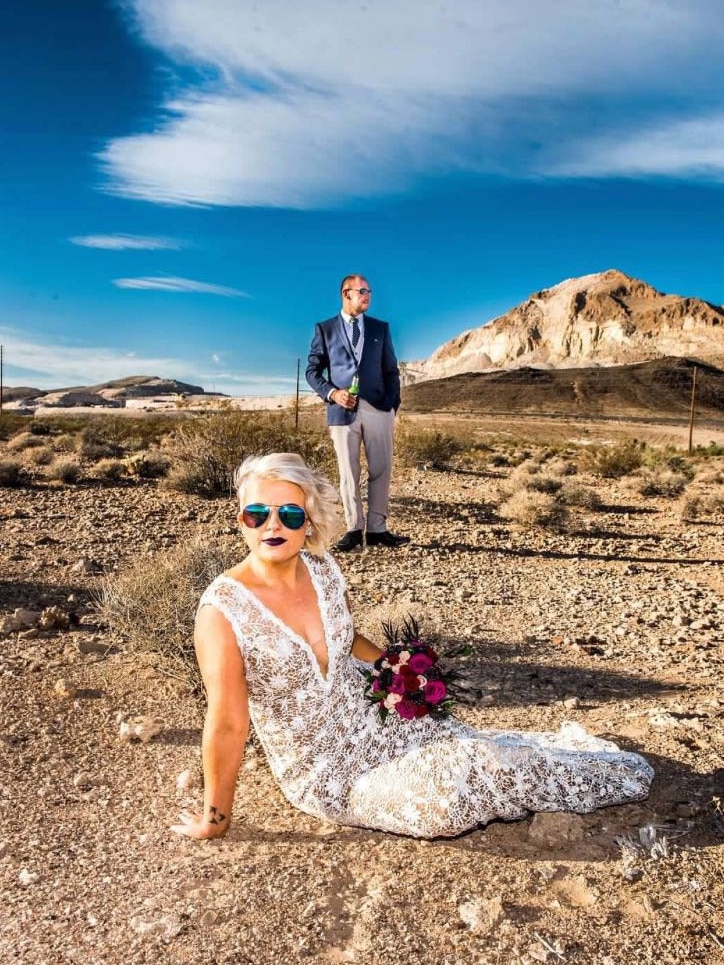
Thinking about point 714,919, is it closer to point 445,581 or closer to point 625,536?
point 445,581

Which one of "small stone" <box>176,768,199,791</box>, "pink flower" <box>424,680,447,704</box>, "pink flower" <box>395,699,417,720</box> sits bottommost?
"small stone" <box>176,768,199,791</box>

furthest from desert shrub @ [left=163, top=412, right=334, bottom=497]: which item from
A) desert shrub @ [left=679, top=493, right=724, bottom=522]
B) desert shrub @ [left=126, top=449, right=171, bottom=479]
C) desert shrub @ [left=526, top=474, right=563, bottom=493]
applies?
desert shrub @ [left=679, top=493, right=724, bottom=522]

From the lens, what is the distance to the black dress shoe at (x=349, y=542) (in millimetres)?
7875

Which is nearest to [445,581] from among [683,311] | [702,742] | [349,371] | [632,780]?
[349,371]

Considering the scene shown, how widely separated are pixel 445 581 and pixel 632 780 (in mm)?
3955

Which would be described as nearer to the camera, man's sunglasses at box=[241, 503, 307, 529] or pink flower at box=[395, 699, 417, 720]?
man's sunglasses at box=[241, 503, 307, 529]

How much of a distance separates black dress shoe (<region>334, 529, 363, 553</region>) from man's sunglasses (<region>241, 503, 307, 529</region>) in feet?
16.3

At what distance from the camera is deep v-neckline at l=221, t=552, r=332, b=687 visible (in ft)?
9.35

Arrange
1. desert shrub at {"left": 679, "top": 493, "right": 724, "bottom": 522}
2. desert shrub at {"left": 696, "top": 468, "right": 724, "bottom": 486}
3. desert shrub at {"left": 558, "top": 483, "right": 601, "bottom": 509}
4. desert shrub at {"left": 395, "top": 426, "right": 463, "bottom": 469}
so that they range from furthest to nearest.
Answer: desert shrub at {"left": 395, "top": 426, "right": 463, "bottom": 469}
desert shrub at {"left": 696, "top": 468, "right": 724, "bottom": 486}
desert shrub at {"left": 558, "top": 483, "right": 601, "bottom": 509}
desert shrub at {"left": 679, "top": 493, "right": 724, "bottom": 522}

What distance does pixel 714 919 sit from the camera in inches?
99.2

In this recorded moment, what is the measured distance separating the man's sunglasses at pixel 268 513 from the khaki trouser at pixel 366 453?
4.71 metres

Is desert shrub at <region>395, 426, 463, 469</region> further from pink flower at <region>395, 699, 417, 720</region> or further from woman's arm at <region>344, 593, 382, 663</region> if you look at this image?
pink flower at <region>395, 699, 417, 720</region>

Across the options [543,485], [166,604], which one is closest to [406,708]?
[166,604]

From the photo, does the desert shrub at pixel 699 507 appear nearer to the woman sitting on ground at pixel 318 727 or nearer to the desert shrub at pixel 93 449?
the woman sitting on ground at pixel 318 727
